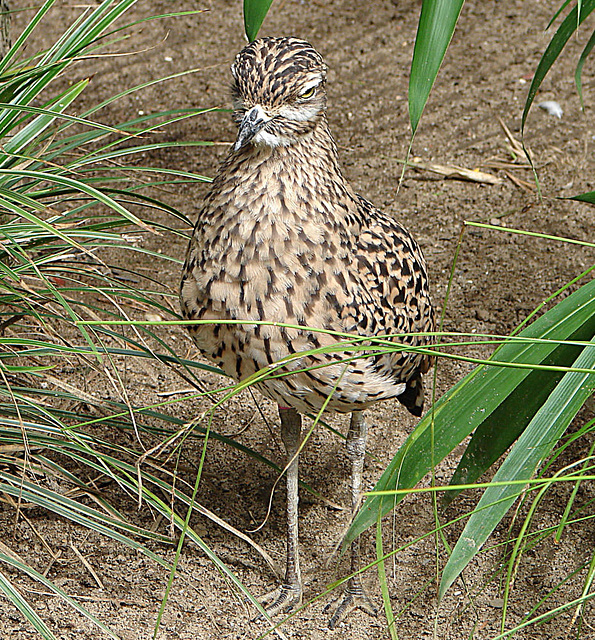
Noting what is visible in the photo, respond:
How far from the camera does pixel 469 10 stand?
5.75m

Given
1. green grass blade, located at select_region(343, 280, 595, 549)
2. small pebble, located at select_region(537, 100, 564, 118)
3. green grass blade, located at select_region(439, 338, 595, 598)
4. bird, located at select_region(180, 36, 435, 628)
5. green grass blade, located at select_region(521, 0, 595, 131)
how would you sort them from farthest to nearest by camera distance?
small pebble, located at select_region(537, 100, 564, 118) → green grass blade, located at select_region(521, 0, 595, 131) → bird, located at select_region(180, 36, 435, 628) → green grass blade, located at select_region(343, 280, 595, 549) → green grass blade, located at select_region(439, 338, 595, 598)

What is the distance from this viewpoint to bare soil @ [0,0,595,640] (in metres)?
2.55

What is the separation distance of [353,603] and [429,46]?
1.59 metres

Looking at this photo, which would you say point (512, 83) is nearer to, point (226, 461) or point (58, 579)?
point (226, 461)

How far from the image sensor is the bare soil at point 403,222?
2.55 meters

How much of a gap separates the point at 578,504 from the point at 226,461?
45.8 inches

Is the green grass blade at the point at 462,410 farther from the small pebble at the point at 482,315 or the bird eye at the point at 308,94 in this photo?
the small pebble at the point at 482,315

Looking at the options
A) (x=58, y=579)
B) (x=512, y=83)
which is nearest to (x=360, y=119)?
(x=512, y=83)

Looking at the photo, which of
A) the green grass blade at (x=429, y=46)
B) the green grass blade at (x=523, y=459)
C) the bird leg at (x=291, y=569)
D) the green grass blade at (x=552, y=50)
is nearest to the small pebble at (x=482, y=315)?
the bird leg at (x=291, y=569)

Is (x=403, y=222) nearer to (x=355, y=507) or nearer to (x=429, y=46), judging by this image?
(x=355, y=507)

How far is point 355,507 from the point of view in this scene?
8.66 ft

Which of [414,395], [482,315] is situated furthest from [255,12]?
[482,315]

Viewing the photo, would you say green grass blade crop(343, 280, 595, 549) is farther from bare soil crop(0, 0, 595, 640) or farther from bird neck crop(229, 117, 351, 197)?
bird neck crop(229, 117, 351, 197)

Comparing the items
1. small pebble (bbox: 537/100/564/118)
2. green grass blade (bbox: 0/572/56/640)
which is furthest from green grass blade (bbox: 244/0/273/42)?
small pebble (bbox: 537/100/564/118)
